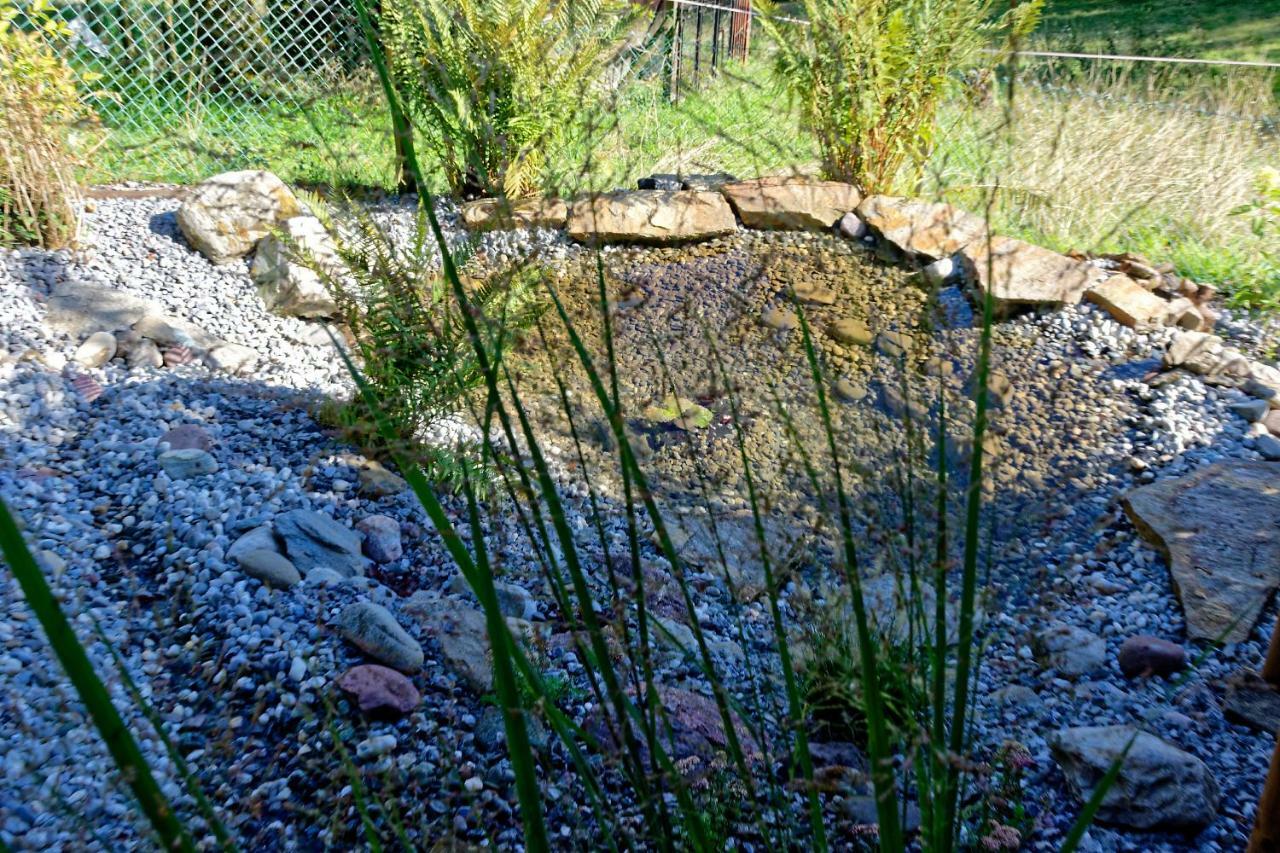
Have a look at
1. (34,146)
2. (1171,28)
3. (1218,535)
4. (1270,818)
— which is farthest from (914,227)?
(1171,28)

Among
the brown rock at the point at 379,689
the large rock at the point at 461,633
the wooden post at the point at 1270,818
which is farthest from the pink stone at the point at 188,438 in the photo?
the wooden post at the point at 1270,818

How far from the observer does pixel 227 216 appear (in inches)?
174

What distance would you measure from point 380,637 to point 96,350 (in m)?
1.93

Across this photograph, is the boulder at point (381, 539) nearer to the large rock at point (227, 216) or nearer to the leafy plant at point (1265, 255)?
the large rock at point (227, 216)

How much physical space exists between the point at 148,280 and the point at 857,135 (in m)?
3.32

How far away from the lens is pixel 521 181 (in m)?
5.12

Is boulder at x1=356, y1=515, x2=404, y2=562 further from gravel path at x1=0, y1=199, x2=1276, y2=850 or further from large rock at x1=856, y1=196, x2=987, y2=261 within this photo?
large rock at x1=856, y1=196, x2=987, y2=261

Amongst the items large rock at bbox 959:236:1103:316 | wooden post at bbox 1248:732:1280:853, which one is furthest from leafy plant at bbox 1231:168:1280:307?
wooden post at bbox 1248:732:1280:853

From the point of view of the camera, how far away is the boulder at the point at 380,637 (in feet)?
6.65

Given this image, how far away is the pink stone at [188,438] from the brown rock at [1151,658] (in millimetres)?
2505

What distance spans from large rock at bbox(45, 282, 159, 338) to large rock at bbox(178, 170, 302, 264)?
76 centimetres

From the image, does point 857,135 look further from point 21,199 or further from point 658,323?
point 21,199

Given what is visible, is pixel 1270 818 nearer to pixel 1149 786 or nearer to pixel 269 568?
pixel 1149 786

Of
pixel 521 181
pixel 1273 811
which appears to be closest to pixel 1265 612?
pixel 1273 811
